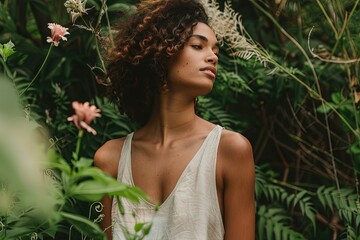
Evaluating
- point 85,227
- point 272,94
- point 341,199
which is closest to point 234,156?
point 341,199

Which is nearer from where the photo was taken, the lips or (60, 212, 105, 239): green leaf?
Result: (60, 212, 105, 239): green leaf

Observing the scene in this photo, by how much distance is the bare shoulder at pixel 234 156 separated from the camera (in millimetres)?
1725

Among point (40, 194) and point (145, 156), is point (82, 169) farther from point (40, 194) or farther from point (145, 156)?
point (145, 156)

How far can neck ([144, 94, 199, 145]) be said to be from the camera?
1.83 metres

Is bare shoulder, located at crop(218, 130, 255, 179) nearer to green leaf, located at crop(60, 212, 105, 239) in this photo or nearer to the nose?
the nose

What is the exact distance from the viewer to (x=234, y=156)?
5.67 feet

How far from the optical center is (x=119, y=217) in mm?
1821

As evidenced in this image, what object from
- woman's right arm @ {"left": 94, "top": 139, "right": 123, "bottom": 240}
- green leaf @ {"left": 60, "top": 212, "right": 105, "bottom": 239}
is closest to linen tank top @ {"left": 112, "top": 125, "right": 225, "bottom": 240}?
woman's right arm @ {"left": 94, "top": 139, "right": 123, "bottom": 240}

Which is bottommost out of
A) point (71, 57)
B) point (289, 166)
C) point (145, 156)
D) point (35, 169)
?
point (289, 166)

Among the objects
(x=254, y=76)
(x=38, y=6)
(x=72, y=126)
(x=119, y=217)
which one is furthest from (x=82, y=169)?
(x=254, y=76)

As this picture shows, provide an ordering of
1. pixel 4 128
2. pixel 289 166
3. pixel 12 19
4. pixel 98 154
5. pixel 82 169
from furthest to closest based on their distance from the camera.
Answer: pixel 289 166 → pixel 12 19 → pixel 98 154 → pixel 82 169 → pixel 4 128

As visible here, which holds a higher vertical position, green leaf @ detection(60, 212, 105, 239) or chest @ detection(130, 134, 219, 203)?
green leaf @ detection(60, 212, 105, 239)

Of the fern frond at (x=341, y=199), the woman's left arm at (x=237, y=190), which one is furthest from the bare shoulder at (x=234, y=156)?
the fern frond at (x=341, y=199)

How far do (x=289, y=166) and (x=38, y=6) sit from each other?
4.32 ft
